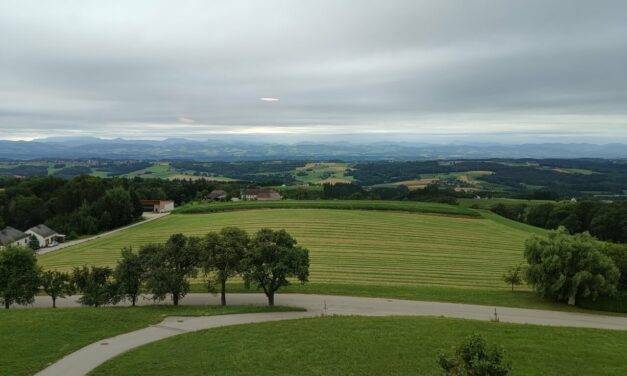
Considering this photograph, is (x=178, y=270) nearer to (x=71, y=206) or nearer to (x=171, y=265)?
(x=171, y=265)

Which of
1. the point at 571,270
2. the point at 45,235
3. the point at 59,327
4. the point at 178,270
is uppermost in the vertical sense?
the point at 178,270

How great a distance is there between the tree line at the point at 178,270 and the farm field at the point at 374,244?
8.38 m

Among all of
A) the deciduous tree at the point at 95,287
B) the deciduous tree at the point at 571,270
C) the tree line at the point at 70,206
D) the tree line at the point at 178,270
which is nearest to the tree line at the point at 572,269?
the deciduous tree at the point at 571,270

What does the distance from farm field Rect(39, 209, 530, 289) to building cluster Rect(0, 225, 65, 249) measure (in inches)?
377

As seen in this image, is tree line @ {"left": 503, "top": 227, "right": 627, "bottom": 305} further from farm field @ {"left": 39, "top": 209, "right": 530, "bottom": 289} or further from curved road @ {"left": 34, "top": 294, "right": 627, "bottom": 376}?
farm field @ {"left": 39, "top": 209, "right": 530, "bottom": 289}

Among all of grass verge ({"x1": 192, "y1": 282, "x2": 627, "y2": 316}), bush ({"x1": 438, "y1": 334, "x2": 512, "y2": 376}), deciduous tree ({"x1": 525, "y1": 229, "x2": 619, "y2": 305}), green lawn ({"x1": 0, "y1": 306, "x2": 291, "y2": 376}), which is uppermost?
bush ({"x1": 438, "y1": 334, "x2": 512, "y2": 376})

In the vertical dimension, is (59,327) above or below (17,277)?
below

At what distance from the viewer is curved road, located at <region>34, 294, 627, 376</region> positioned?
1823cm

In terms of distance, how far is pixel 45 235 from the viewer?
58031 millimetres

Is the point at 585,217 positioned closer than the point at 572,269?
No

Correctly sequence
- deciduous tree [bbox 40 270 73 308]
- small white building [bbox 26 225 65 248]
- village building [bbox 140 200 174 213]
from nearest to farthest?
deciduous tree [bbox 40 270 73 308], small white building [bbox 26 225 65 248], village building [bbox 140 200 174 213]

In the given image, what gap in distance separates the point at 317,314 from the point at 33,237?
4886 centimetres

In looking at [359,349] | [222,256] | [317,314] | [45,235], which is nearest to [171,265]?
[222,256]

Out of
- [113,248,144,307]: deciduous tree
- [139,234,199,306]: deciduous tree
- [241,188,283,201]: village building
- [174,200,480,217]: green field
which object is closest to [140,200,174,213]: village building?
[174,200,480,217]: green field
